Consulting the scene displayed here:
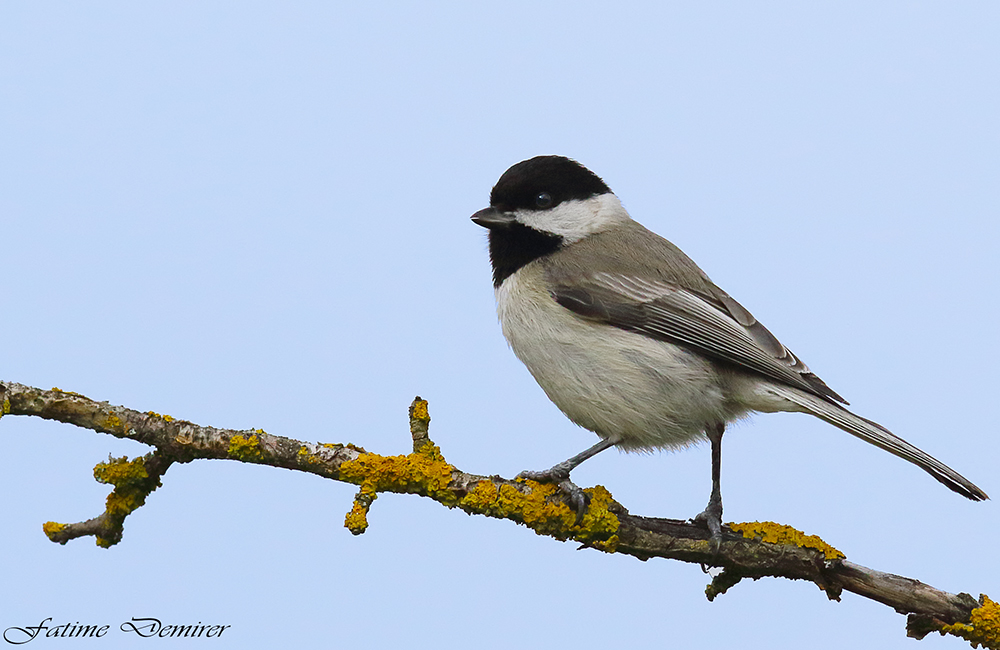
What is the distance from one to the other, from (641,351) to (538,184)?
3.74 ft

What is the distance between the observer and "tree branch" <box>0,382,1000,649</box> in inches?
134

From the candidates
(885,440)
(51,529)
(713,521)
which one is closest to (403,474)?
(713,521)

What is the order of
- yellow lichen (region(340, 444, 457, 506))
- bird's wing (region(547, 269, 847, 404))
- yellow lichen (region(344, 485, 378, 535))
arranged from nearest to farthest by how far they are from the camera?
yellow lichen (region(344, 485, 378, 535)), yellow lichen (region(340, 444, 457, 506)), bird's wing (region(547, 269, 847, 404))

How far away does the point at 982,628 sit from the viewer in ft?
11.3

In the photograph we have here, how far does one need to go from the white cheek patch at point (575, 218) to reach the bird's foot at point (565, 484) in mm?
1317

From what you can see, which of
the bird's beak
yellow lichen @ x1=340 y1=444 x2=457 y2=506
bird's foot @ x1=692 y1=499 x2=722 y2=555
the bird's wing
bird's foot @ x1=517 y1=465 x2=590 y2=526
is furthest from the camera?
the bird's beak

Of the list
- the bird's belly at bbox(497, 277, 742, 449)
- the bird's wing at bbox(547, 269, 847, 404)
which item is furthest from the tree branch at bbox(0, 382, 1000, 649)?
the bird's wing at bbox(547, 269, 847, 404)

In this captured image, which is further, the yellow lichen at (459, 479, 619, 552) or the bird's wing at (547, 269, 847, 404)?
the bird's wing at (547, 269, 847, 404)

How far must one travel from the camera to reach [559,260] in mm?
4207

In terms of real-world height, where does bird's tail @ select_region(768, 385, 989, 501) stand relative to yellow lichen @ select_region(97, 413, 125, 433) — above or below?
above

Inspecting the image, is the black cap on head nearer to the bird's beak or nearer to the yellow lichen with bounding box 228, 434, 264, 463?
the bird's beak

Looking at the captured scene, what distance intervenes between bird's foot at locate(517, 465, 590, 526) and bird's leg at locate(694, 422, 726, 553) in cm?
61

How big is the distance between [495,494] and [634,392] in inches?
31.0

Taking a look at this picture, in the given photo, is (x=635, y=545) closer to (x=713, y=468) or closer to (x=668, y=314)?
(x=713, y=468)
